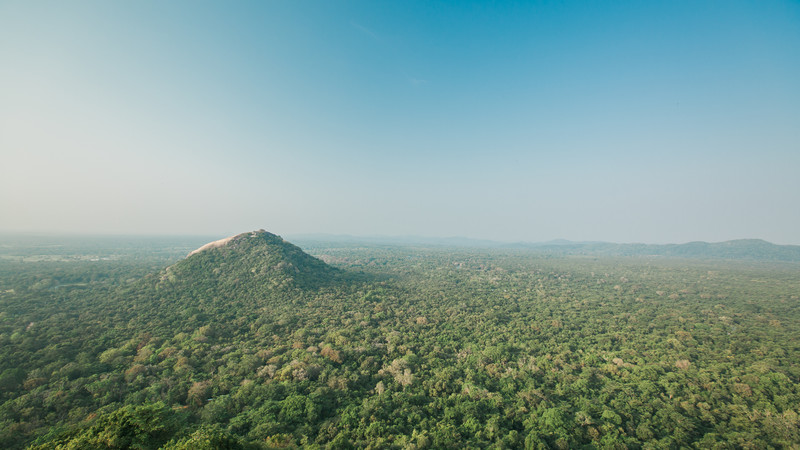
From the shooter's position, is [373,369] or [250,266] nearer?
[373,369]

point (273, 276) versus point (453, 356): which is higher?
point (273, 276)

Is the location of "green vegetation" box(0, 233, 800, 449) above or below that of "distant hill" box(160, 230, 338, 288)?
below

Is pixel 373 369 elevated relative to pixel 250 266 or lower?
lower

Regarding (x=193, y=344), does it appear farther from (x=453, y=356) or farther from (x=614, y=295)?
(x=614, y=295)

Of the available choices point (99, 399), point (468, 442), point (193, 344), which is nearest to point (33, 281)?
point (193, 344)
